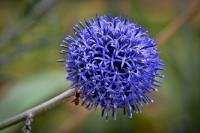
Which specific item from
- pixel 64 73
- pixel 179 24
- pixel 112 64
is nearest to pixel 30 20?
pixel 64 73

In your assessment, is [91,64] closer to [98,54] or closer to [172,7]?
[98,54]

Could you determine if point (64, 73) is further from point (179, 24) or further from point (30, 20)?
point (179, 24)

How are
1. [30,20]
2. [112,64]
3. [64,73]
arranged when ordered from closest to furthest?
[112,64] < [30,20] < [64,73]

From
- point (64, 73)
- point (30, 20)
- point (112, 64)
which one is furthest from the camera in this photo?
point (64, 73)

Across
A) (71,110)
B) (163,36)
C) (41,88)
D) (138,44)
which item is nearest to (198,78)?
(163,36)

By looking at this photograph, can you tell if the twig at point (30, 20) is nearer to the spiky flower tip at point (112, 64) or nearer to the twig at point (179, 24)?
the twig at point (179, 24)

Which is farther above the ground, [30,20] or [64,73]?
[30,20]

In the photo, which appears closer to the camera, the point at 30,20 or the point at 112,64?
the point at 112,64
